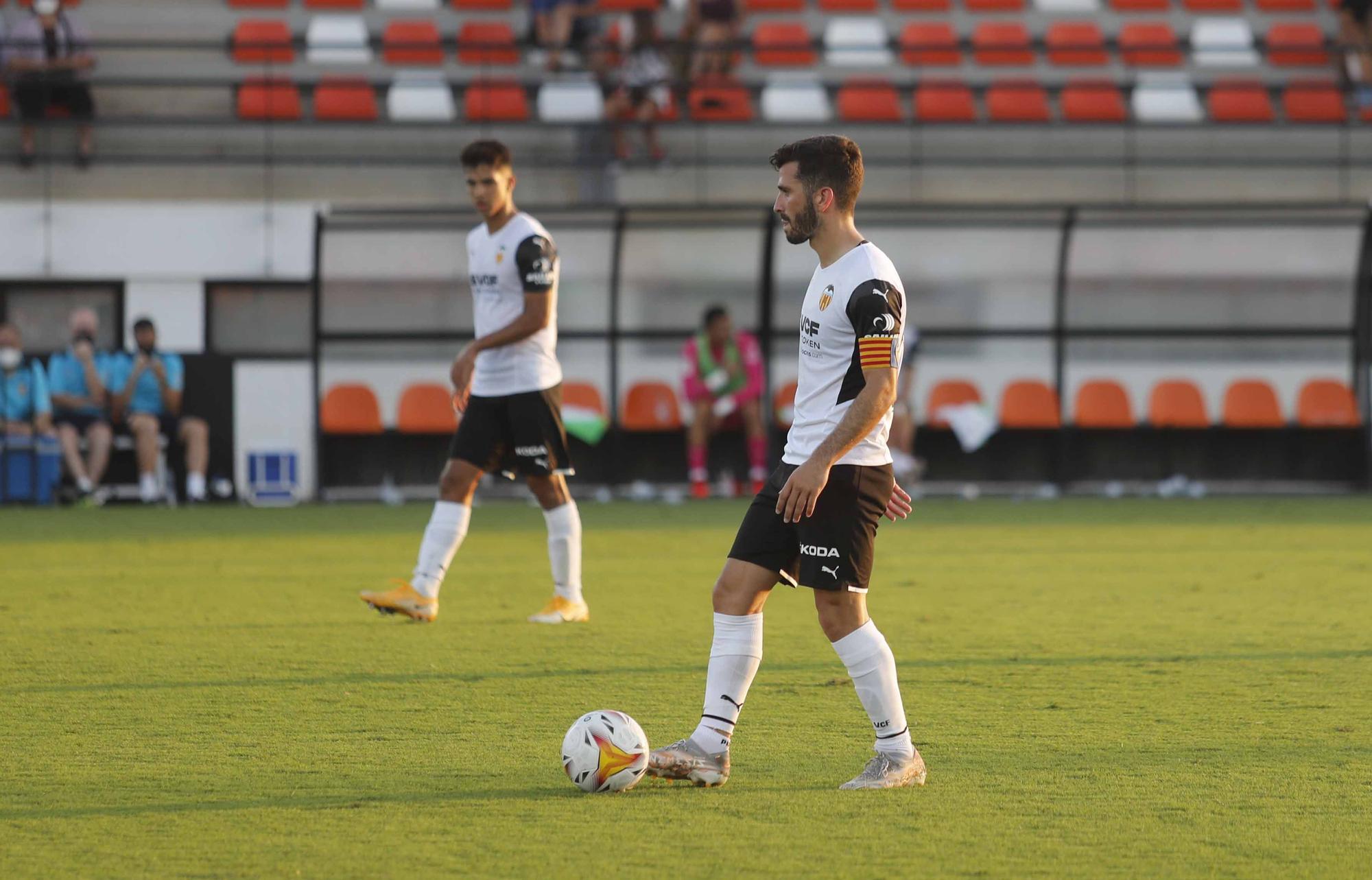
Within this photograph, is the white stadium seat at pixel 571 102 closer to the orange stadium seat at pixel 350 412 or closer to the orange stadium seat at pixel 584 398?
the orange stadium seat at pixel 584 398

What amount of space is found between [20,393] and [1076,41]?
12.4 meters

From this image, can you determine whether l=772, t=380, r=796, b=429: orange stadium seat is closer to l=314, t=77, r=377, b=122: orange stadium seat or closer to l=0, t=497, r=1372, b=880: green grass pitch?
l=314, t=77, r=377, b=122: orange stadium seat

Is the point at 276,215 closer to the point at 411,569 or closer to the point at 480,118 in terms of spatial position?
the point at 480,118

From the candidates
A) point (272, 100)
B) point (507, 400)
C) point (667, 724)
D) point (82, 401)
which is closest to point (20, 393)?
point (82, 401)

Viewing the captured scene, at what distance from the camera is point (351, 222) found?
16844 mm

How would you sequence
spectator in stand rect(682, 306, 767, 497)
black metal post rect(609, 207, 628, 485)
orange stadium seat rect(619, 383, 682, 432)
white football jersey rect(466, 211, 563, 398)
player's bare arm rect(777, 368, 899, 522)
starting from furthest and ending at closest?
orange stadium seat rect(619, 383, 682, 432)
black metal post rect(609, 207, 628, 485)
spectator in stand rect(682, 306, 767, 497)
white football jersey rect(466, 211, 563, 398)
player's bare arm rect(777, 368, 899, 522)

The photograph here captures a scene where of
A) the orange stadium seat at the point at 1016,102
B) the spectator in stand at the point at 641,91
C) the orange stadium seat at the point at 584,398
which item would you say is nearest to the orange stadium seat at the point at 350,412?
the orange stadium seat at the point at 584,398

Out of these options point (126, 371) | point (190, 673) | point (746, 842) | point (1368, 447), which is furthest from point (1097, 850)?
point (1368, 447)

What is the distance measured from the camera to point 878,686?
181 inches

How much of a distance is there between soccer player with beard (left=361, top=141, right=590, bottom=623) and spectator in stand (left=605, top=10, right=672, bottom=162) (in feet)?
35.3

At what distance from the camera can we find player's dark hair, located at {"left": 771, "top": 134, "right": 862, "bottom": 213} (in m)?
4.58

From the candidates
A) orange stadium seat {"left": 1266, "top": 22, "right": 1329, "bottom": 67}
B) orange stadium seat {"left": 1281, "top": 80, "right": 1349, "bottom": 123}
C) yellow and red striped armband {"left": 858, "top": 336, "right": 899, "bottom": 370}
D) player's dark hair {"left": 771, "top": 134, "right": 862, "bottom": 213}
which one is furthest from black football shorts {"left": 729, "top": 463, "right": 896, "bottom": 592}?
orange stadium seat {"left": 1266, "top": 22, "right": 1329, "bottom": 67}

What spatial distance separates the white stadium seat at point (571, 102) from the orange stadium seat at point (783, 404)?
391 cm

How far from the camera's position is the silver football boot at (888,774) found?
4523 millimetres
